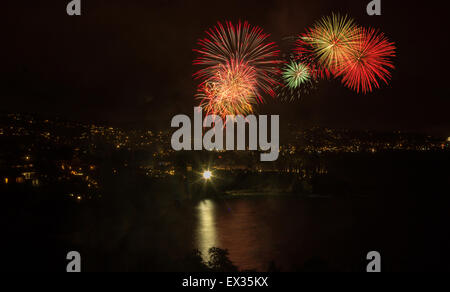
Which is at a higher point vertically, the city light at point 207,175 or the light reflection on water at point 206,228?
the city light at point 207,175

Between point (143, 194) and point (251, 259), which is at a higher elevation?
point (143, 194)

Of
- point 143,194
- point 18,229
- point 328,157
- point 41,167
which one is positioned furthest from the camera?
point 328,157

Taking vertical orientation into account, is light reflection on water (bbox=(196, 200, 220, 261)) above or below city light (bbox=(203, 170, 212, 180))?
below

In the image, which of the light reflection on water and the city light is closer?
the light reflection on water

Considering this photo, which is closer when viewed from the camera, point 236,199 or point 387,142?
point 236,199

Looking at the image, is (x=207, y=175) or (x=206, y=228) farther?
(x=207, y=175)

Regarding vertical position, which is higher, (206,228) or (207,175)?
(207,175)

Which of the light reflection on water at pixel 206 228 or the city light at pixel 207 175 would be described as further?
the city light at pixel 207 175

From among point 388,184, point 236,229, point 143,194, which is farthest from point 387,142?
point 143,194

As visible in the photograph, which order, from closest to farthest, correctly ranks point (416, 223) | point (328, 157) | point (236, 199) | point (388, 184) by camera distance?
point (416, 223) < point (236, 199) < point (388, 184) < point (328, 157)

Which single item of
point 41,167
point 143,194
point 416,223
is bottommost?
point 416,223
